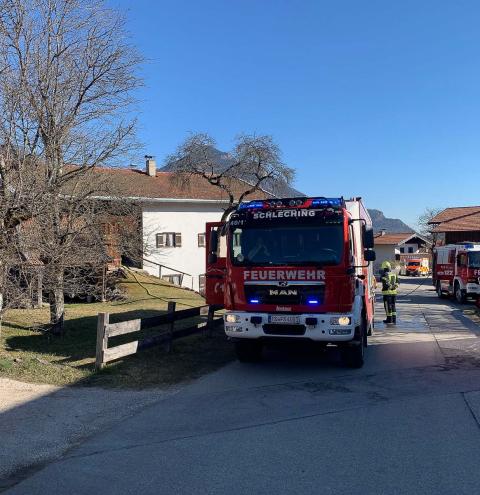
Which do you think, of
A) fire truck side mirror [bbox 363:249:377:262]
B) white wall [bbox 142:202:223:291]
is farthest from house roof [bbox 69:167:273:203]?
fire truck side mirror [bbox 363:249:377:262]

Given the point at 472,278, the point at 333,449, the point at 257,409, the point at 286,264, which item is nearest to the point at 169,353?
the point at 286,264

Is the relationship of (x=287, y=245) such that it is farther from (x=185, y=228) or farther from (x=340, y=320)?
(x=185, y=228)

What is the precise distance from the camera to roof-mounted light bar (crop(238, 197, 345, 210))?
891cm

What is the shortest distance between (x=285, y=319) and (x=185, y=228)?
95.4 feet

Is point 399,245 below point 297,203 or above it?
above

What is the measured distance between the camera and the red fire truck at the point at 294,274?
27.4ft

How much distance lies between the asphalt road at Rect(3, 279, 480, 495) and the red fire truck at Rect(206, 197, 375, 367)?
0.79m

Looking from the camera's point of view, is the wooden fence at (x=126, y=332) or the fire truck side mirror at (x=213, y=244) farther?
the fire truck side mirror at (x=213, y=244)

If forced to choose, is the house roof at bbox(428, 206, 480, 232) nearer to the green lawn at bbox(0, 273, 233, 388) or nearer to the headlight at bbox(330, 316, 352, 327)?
the green lawn at bbox(0, 273, 233, 388)

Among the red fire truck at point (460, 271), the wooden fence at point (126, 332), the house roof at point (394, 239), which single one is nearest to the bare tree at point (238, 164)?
the red fire truck at point (460, 271)

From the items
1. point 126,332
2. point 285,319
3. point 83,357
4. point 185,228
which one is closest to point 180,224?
point 185,228

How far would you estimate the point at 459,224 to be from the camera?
51031 millimetres

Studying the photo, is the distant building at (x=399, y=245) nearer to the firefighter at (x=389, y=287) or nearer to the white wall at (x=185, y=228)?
the white wall at (x=185, y=228)

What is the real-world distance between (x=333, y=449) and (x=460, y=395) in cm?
297
